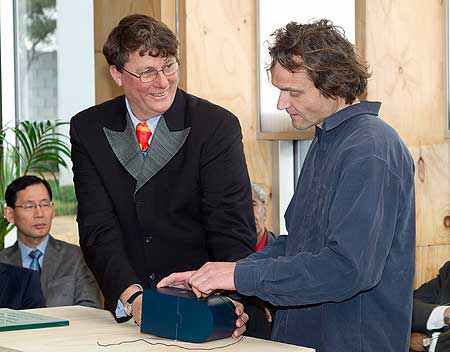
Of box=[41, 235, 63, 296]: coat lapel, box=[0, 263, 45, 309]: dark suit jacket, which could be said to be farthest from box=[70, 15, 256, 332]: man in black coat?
box=[41, 235, 63, 296]: coat lapel

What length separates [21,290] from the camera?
4.23m

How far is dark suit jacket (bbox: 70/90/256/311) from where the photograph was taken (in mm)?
3041

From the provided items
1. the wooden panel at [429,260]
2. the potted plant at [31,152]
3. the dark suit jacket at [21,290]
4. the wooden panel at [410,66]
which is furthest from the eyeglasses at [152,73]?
the potted plant at [31,152]

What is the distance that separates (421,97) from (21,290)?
1897 mm

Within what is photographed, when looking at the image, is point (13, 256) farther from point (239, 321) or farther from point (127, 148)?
point (239, 321)

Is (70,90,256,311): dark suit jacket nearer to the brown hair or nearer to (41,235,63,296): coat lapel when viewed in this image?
the brown hair

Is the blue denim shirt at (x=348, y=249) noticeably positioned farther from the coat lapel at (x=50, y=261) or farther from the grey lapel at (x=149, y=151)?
the coat lapel at (x=50, y=261)

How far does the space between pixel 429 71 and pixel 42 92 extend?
9.68 ft

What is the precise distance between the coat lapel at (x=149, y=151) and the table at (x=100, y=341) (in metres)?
0.45

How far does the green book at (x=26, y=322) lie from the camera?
2.72m

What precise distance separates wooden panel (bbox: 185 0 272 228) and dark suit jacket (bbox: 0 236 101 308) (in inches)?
36.8

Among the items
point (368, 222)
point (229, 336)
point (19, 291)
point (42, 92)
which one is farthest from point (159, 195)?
point (42, 92)

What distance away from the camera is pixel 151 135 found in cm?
309

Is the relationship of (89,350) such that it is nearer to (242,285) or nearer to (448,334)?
A: (242,285)
